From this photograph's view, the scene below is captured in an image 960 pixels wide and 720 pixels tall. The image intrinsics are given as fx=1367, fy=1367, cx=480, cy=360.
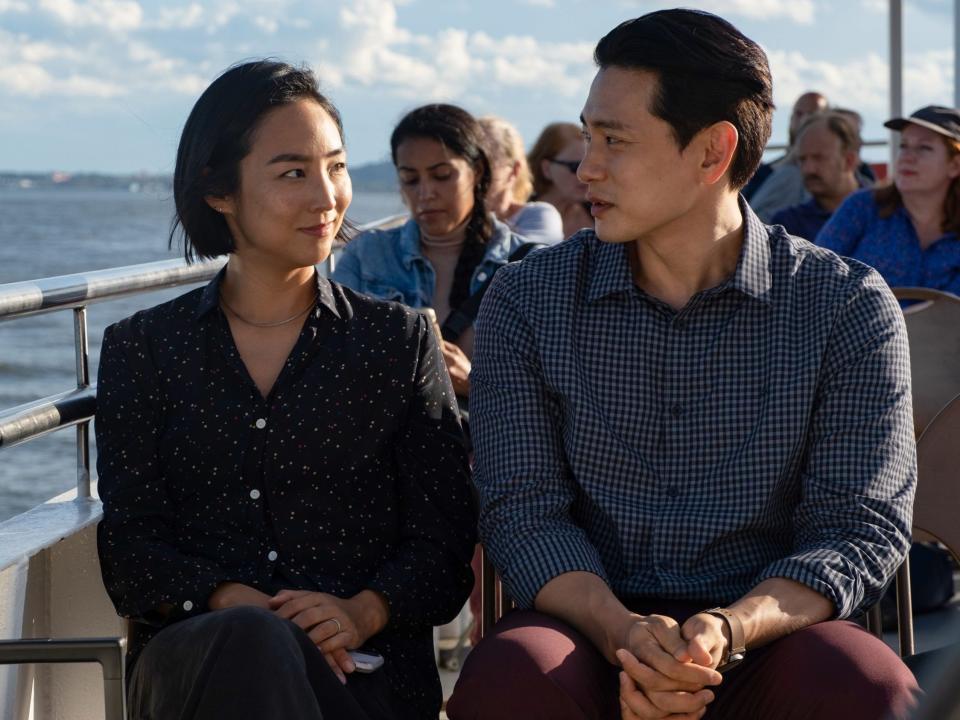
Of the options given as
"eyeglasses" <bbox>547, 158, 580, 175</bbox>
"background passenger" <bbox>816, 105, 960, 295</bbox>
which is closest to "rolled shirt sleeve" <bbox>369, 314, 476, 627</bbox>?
"background passenger" <bbox>816, 105, 960, 295</bbox>

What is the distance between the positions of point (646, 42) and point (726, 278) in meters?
0.47

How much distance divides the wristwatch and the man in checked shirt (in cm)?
7

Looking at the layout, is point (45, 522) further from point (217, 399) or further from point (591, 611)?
point (591, 611)

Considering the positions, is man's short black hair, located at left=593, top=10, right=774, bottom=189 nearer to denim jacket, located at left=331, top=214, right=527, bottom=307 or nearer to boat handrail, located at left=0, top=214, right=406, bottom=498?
boat handrail, located at left=0, top=214, right=406, bottom=498

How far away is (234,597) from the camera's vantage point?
95.7 inches

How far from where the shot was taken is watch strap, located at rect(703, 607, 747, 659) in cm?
221

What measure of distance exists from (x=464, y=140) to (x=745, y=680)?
2649 mm

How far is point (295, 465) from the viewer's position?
255 centimetres

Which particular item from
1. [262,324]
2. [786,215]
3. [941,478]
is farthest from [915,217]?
[262,324]

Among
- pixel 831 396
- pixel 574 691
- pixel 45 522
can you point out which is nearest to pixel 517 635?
pixel 574 691

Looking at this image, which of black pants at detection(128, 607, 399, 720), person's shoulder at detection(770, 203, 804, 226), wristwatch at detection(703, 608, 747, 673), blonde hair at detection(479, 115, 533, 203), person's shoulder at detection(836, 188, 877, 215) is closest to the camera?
black pants at detection(128, 607, 399, 720)

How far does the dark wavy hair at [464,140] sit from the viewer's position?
14.8 ft

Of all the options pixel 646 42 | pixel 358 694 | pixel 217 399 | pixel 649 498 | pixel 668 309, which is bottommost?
pixel 358 694

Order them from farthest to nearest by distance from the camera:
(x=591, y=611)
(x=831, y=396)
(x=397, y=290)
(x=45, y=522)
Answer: (x=397, y=290) → (x=45, y=522) → (x=831, y=396) → (x=591, y=611)
